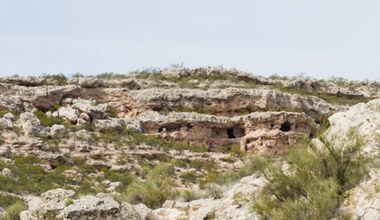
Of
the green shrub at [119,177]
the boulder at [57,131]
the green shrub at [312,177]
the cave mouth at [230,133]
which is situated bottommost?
the cave mouth at [230,133]

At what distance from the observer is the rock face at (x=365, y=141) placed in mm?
14445

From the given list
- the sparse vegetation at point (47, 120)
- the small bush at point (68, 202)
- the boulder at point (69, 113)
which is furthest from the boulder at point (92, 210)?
the boulder at point (69, 113)

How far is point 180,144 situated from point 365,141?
106 ft

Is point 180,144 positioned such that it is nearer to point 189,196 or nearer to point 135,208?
point 189,196

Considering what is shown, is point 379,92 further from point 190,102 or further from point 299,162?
point 299,162

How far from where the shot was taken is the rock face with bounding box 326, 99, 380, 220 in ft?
47.4

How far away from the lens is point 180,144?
158 ft

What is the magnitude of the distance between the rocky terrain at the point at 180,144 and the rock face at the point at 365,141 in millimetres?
35

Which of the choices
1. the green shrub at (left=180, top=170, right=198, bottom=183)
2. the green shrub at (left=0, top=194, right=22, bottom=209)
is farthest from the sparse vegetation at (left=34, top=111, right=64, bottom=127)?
the green shrub at (left=0, top=194, right=22, bottom=209)

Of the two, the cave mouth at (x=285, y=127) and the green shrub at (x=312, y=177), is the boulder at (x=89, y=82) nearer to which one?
the cave mouth at (x=285, y=127)

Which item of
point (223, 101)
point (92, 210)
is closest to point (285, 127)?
point (223, 101)

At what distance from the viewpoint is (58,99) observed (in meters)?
51.1

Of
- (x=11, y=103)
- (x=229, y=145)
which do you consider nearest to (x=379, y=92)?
(x=229, y=145)

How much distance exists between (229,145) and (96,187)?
1761cm
